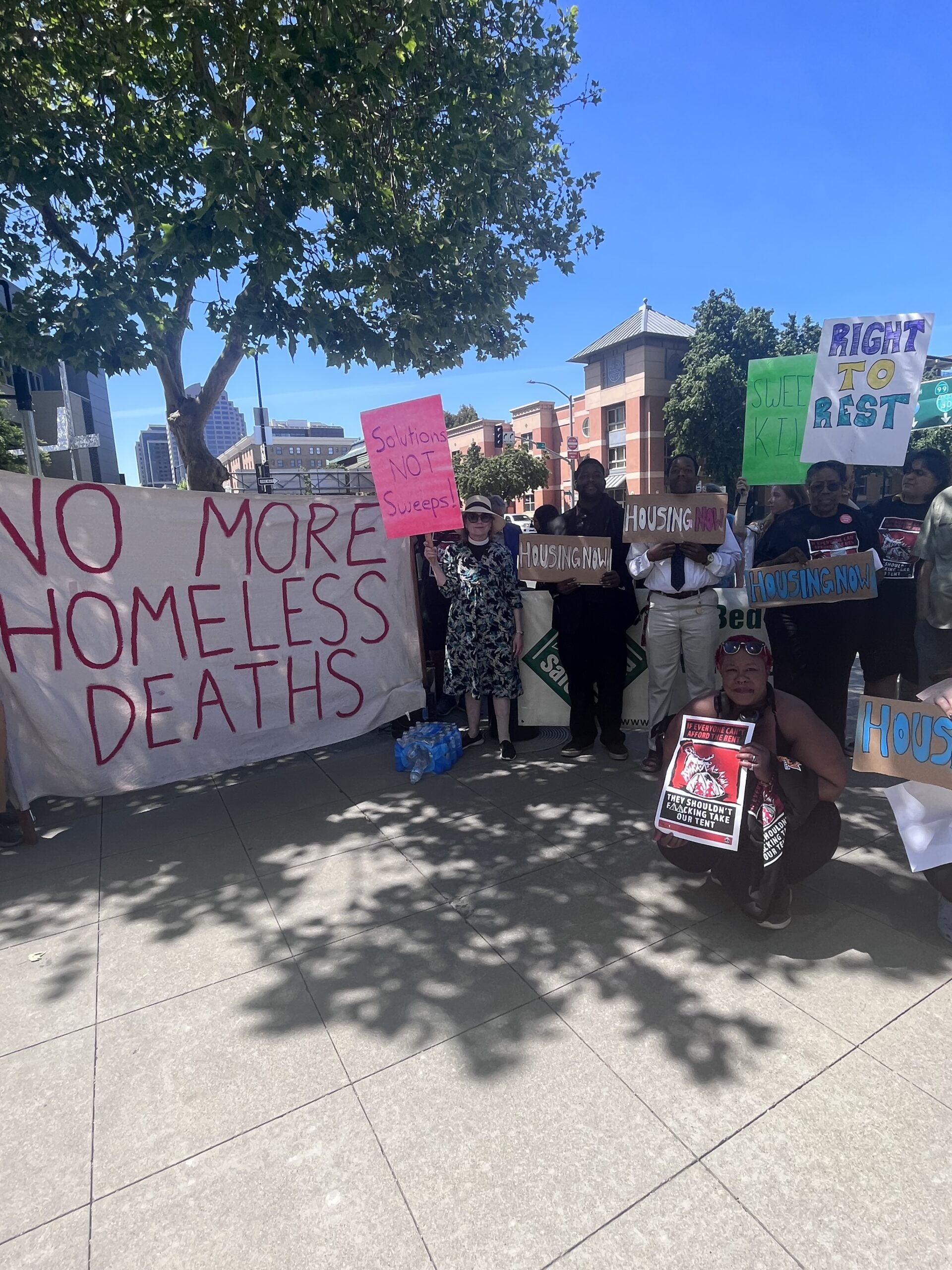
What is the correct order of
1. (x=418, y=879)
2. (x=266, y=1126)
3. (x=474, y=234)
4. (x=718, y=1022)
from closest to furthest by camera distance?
(x=266, y=1126) < (x=718, y=1022) < (x=418, y=879) < (x=474, y=234)

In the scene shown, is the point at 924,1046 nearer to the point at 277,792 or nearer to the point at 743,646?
the point at 743,646

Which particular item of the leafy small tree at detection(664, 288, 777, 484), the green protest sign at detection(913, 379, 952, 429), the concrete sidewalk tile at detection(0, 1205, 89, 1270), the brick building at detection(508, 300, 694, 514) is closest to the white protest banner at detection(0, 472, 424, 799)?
the concrete sidewalk tile at detection(0, 1205, 89, 1270)

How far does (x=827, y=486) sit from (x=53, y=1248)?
4.69m

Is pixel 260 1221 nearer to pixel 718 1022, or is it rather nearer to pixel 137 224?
pixel 718 1022

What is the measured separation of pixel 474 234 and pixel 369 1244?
7088 millimetres

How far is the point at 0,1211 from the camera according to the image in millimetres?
1845

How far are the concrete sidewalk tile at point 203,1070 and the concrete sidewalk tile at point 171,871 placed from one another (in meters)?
0.85

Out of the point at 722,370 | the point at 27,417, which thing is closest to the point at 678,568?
the point at 27,417

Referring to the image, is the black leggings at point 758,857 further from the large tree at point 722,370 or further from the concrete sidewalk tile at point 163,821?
the large tree at point 722,370

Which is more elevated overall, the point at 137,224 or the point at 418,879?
the point at 137,224

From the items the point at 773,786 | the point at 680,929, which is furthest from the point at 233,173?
the point at 680,929

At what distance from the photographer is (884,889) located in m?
3.18

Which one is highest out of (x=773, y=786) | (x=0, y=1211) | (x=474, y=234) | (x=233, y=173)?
(x=474, y=234)

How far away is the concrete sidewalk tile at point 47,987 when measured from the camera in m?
2.54
